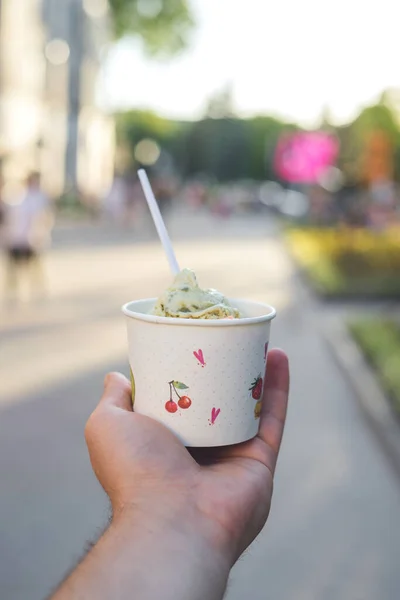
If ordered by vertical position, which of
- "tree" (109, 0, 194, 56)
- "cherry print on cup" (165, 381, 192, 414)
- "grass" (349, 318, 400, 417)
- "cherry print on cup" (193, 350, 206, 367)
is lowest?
"grass" (349, 318, 400, 417)

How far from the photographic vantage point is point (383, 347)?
7762 millimetres

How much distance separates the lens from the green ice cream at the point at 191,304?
2.14 m

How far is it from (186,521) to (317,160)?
3595cm

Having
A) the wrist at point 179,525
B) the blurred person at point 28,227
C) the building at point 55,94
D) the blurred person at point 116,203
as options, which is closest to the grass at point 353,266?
the blurred person at point 28,227

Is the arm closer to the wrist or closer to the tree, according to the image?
the wrist

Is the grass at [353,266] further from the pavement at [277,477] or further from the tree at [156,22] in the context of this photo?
the tree at [156,22]

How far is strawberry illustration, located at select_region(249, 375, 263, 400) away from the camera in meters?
2.17

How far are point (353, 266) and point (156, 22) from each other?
84.7ft

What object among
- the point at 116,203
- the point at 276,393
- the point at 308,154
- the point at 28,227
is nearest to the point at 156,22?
the point at 308,154

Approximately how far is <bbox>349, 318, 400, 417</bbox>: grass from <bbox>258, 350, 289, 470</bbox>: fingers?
363 centimetres

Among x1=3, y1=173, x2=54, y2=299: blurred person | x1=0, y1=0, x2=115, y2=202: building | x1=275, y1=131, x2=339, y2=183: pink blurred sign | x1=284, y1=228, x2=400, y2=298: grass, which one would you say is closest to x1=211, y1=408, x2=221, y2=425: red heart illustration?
x1=3, y1=173, x2=54, y2=299: blurred person

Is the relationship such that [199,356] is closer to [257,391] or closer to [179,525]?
[257,391]

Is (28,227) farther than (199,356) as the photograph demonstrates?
Yes

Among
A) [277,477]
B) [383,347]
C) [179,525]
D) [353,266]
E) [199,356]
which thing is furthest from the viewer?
[353,266]
